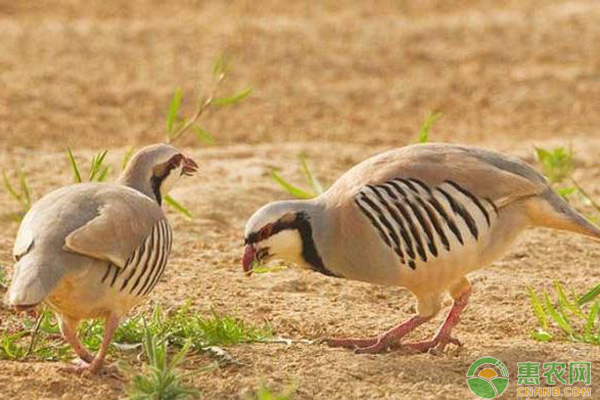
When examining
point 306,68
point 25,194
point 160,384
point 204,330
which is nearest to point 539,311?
point 204,330

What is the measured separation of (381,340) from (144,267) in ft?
3.10

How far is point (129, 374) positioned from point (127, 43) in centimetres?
665

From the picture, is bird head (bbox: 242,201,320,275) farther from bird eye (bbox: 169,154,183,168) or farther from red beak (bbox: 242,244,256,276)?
bird eye (bbox: 169,154,183,168)

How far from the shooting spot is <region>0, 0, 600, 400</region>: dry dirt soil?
507 cm

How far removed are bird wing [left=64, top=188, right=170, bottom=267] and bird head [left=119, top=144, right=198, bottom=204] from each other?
38 centimetres

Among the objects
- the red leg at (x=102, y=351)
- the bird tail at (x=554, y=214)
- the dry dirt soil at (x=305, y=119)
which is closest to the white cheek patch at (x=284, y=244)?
the dry dirt soil at (x=305, y=119)

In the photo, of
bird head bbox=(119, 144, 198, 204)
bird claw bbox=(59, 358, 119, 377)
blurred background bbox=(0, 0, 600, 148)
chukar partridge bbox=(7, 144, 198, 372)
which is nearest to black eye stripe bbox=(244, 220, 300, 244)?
chukar partridge bbox=(7, 144, 198, 372)

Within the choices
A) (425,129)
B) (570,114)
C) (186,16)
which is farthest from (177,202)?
(186,16)

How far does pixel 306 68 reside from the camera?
1059 centimetres

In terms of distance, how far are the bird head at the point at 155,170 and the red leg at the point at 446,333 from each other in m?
1.05

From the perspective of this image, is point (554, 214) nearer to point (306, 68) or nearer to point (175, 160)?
point (175, 160)

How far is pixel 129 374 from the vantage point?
454 centimetres

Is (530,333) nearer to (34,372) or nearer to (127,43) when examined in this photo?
(34,372)

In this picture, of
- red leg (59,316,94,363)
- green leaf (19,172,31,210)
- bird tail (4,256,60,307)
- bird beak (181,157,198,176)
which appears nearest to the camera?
bird tail (4,256,60,307)
